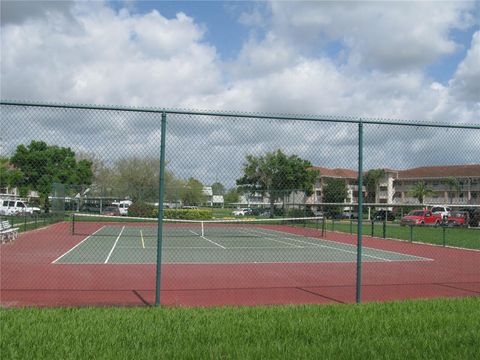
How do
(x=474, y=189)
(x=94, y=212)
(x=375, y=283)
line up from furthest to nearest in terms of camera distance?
(x=94, y=212) < (x=474, y=189) < (x=375, y=283)

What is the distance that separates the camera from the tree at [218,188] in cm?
857

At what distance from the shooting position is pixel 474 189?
15.5 meters

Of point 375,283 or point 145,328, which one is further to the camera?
point 375,283

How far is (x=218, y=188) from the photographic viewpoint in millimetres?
8953

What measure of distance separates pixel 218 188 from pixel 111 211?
12.2 metres

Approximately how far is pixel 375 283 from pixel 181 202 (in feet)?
17.0

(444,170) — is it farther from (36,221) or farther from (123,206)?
(36,221)

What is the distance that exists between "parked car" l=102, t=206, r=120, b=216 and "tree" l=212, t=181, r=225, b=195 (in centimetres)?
1043

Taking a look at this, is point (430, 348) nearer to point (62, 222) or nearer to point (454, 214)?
point (62, 222)

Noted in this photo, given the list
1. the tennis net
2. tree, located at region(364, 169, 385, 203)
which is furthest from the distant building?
the tennis net

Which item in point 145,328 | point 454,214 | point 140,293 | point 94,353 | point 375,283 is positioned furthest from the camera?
point 454,214

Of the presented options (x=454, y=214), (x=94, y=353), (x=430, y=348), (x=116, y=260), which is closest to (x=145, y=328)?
(x=94, y=353)

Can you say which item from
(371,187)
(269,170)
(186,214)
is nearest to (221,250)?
(186,214)

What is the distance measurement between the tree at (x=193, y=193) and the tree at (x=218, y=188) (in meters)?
0.29
